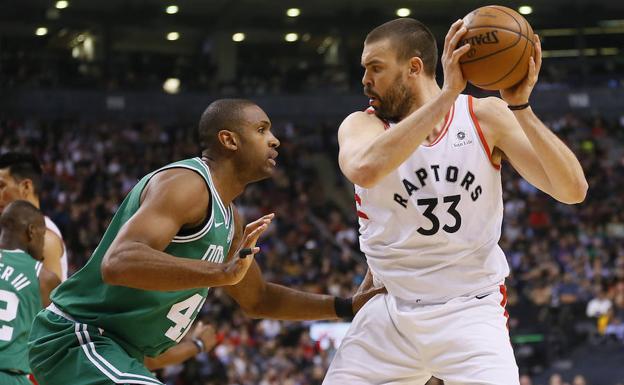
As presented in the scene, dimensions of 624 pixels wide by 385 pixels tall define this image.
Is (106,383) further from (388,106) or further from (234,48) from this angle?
(234,48)

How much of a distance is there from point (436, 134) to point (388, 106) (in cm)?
25

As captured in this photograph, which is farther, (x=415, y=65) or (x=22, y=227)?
(x=22, y=227)

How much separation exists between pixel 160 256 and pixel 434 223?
1214 mm

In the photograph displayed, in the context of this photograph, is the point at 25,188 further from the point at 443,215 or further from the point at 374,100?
the point at 443,215

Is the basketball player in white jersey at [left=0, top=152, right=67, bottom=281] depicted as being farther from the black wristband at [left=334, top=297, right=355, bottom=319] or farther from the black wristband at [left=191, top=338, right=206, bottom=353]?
the black wristband at [left=334, top=297, right=355, bottom=319]

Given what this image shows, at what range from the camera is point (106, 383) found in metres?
3.94

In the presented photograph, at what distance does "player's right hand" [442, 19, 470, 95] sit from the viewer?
3.80 meters

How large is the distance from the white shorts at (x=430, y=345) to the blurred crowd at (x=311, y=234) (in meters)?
9.58

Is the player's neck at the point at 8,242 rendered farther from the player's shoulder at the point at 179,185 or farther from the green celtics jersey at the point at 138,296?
the player's shoulder at the point at 179,185

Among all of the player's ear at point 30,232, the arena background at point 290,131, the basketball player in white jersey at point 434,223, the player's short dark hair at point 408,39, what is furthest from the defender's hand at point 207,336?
the arena background at point 290,131

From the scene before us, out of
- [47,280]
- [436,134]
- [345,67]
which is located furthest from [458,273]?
[345,67]

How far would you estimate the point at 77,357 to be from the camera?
4.07 m

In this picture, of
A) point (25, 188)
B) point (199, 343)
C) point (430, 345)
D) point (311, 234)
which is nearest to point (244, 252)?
point (430, 345)

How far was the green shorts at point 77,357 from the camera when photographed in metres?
3.96
